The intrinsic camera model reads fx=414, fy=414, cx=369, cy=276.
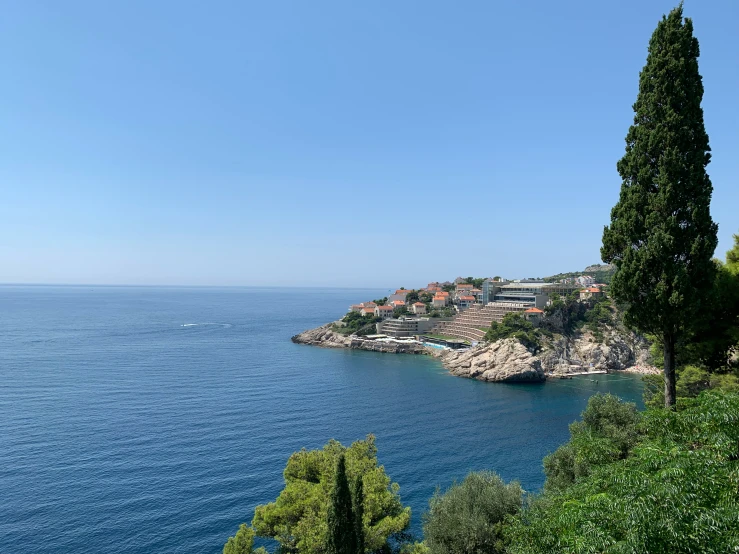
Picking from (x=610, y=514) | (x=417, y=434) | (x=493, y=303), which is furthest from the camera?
(x=493, y=303)

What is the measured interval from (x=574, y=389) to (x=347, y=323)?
2519 inches

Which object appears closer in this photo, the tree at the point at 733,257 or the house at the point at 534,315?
the tree at the point at 733,257

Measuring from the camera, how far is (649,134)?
17.5 metres

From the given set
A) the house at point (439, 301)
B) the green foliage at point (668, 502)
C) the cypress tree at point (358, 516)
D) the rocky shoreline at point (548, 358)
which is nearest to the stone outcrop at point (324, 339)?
the rocky shoreline at point (548, 358)

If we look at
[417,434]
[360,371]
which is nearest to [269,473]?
[417,434]

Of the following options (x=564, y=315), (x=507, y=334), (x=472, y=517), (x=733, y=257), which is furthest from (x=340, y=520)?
(x=564, y=315)

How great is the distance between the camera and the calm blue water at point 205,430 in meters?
27.1

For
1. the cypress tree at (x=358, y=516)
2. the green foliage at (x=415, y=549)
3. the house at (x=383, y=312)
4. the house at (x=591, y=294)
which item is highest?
the house at (x=591, y=294)

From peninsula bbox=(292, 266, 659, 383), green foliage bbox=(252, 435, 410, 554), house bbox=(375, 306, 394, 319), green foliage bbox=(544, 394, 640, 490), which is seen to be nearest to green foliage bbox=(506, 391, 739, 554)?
green foliage bbox=(544, 394, 640, 490)

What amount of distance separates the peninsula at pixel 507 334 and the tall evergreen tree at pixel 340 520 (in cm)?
6057

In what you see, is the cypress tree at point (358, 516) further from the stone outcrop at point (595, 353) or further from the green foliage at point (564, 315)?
the green foliage at point (564, 315)

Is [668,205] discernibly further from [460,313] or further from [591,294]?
[460,313]

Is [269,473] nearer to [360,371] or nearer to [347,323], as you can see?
[360,371]

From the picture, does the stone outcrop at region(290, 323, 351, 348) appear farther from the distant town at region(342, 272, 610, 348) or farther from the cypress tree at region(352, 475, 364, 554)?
the cypress tree at region(352, 475, 364, 554)
